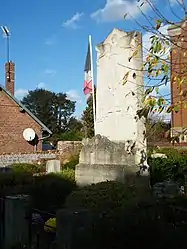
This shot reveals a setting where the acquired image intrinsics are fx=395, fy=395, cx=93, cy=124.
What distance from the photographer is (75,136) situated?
121ft

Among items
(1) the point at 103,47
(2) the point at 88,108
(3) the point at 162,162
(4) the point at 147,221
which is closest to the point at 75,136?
(2) the point at 88,108

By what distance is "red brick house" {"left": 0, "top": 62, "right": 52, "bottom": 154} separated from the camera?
26.8 meters

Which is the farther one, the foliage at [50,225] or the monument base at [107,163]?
the monument base at [107,163]

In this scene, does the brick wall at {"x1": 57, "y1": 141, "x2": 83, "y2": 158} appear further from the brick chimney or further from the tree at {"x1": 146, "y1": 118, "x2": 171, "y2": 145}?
the tree at {"x1": 146, "y1": 118, "x2": 171, "y2": 145}

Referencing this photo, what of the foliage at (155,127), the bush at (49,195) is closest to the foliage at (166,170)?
the foliage at (155,127)

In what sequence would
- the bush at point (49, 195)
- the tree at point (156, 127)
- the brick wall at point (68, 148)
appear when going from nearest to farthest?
1. the tree at point (156, 127)
2. the bush at point (49, 195)
3. the brick wall at point (68, 148)

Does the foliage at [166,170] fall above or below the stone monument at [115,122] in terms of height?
below

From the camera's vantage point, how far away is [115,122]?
34.1ft

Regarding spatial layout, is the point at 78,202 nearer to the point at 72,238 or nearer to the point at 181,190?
the point at 72,238

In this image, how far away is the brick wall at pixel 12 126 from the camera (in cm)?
2672

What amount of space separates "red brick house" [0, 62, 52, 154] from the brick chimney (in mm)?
1489

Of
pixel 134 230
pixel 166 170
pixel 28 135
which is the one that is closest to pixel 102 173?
pixel 166 170

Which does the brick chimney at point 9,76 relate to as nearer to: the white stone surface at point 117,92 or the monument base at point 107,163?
the white stone surface at point 117,92

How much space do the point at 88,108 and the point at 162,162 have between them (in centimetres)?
1827
